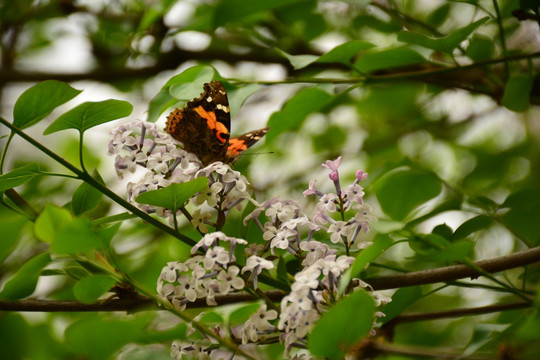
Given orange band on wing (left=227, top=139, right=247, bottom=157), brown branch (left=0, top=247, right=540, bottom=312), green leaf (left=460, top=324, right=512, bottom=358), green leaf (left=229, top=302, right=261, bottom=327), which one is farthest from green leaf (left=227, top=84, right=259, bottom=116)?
green leaf (left=460, top=324, right=512, bottom=358)

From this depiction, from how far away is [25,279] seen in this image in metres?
0.98

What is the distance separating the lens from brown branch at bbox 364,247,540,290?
952 millimetres

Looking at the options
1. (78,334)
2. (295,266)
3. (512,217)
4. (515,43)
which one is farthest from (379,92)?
(78,334)

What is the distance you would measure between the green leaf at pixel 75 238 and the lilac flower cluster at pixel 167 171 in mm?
156

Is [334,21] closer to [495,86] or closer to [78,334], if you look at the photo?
[495,86]

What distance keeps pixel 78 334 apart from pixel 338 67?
4.92ft

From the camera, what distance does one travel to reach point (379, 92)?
7.78 feet

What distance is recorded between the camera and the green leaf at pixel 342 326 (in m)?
0.72

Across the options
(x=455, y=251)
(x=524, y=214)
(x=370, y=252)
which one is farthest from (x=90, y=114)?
(x=524, y=214)

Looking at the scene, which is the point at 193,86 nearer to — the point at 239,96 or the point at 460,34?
the point at 239,96

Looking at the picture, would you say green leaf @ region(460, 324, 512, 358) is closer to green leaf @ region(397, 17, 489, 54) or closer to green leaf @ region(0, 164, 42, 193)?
green leaf @ region(397, 17, 489, 54)

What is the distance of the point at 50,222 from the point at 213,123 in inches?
21.9

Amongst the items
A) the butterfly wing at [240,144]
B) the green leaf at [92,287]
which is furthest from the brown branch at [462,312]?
the green leaf at [92,287]

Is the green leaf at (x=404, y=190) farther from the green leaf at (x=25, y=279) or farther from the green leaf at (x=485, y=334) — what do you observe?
the green leaf at (x=25, y=279)
